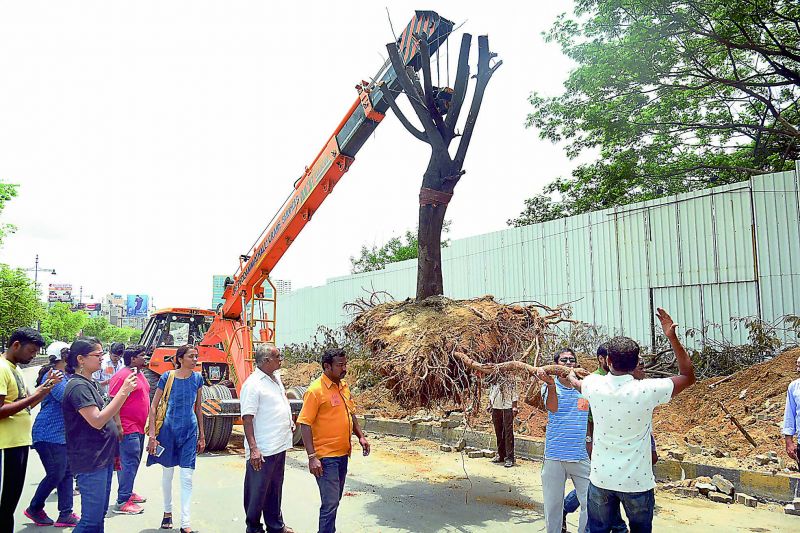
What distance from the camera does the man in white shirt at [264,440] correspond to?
17.3 ft

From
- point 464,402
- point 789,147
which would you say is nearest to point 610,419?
point 464,402

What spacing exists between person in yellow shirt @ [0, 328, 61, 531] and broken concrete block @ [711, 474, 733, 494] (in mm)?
6829

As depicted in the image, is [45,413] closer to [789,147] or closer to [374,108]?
[374,108]

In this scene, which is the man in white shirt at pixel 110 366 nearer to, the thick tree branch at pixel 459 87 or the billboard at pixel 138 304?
the thick tree branch at pixel 459 87

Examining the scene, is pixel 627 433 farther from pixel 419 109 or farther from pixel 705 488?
pixel 419 109

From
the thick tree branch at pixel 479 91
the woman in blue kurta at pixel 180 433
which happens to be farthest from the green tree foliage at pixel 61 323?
the thick tree branch at pixel 479 91

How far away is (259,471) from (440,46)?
222 inches

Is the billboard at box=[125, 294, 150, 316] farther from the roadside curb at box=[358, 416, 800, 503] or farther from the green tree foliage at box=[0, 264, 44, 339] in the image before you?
the roadside curb at box=[358, 416, 800, 503]

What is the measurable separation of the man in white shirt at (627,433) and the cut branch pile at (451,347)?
172cm

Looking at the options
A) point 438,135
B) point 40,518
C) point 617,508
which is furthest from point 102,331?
point 617,508

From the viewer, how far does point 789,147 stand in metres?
15.0

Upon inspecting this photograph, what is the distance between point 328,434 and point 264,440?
→ 61 cm

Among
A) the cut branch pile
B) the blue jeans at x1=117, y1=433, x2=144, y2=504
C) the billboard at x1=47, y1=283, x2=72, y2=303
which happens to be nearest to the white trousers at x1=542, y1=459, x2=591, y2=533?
the cut branch pile

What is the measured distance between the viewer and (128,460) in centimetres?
654
